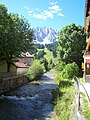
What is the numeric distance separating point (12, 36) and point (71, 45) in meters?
19.9

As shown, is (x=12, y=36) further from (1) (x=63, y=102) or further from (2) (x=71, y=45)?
(1) (x=63, y=102)

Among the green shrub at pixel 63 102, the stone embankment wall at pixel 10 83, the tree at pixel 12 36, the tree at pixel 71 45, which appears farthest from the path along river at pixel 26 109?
the tree at pixel 71 45

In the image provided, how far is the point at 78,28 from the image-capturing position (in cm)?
6825

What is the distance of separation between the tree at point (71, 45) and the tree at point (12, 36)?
10.5m

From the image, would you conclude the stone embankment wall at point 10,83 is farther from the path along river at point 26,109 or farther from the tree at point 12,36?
the path along river at point 26,109

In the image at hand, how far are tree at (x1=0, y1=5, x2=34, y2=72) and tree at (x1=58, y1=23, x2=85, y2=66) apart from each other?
10.5 metres

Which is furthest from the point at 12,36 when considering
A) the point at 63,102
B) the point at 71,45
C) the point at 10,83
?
the point at 63,102

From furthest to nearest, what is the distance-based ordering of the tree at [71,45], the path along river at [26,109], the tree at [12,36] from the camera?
1. the tree at [71,45]
2. the tree at [12,36]
3. the path along river at [26,109]

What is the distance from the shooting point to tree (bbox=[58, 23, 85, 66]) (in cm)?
6481

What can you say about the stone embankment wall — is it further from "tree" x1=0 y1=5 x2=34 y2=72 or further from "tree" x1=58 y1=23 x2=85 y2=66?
"tree" x1=58 y1=23 x2=85 y2=66

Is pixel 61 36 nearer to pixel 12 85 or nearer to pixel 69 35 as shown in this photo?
pixel 69 35

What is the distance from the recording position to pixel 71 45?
213ft

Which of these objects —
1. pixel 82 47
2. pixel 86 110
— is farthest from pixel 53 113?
pixel 82 47

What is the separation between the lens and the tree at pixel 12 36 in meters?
45.2
